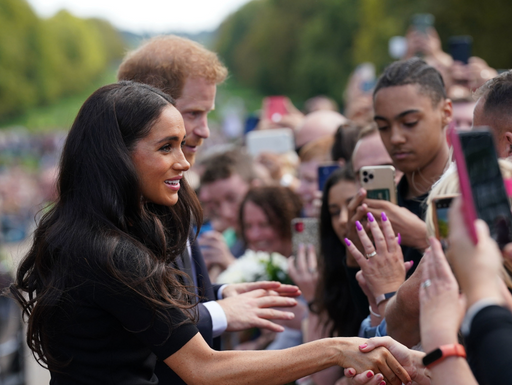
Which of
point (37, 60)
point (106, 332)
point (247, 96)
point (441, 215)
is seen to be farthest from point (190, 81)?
point (37, 60)

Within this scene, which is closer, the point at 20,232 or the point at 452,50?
the point at 452,50

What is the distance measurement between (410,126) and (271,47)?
170 feet

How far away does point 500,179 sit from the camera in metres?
1.63

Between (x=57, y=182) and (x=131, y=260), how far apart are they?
19.9 inches

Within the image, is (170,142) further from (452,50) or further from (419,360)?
(452,50)

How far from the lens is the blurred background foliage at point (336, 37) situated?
52.0 feet

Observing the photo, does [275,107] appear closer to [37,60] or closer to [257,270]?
[257,270]

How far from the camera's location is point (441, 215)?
1.70m

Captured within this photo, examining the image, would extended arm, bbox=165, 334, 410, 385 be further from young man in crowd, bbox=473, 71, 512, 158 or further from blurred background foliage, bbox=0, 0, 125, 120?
blurred background foliage, bbox=0, 0, 125, 120

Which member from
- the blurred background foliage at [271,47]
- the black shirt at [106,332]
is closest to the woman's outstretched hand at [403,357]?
the black shirt at [106,332]

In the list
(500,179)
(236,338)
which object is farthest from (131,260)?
(236,338)

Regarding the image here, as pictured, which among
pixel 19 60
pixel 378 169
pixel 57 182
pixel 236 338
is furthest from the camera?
pixel 19 60

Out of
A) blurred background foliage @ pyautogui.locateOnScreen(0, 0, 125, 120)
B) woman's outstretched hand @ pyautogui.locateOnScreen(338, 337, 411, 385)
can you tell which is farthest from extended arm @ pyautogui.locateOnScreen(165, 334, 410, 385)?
blurred background foliage @ pyautogui.locateOnScreen(0, 0, 125, 120)

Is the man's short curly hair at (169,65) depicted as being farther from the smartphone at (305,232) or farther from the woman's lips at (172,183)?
the smartphone at (305,232)
